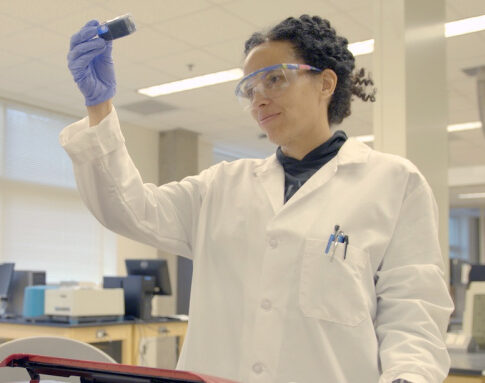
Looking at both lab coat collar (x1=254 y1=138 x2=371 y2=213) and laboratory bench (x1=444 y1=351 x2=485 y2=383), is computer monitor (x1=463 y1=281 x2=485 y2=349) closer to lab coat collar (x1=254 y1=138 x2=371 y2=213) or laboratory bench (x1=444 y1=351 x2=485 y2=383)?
laboratory bench (x1=444 y1=351 x2=485 y2=383)

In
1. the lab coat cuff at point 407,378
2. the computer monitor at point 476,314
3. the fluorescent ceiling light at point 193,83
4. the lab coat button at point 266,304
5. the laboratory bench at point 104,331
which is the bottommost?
the laboratory bench at point 104,331

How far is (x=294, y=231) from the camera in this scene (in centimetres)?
122

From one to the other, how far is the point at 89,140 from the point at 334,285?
55cm

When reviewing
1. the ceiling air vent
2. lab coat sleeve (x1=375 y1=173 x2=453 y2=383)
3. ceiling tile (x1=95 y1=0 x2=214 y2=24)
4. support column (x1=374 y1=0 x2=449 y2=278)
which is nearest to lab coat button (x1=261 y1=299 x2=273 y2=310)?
lab coat sleeve (x1=375 y1=173 x2=453 y2=383)

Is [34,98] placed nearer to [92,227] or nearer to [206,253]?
[92,227]

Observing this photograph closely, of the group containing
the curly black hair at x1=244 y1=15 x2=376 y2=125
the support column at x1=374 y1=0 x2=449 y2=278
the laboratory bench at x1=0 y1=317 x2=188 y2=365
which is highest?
the support column at x1=374 y1=0 x2=449 y2=278

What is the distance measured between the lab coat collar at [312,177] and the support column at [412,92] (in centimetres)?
145

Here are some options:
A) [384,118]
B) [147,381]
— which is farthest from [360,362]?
[384,118]

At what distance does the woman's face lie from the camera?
1.27 metres

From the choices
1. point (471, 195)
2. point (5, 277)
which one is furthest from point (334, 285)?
point (471, 195)

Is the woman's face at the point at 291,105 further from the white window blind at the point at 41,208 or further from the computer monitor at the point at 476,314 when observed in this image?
the white window blind at the point at 41,208

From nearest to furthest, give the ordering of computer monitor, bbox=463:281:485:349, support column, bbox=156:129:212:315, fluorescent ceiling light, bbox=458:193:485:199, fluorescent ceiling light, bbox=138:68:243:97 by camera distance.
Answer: computer monitor, bbox=463:281:485:349
fluorescent ceiling light, bbox=138:68:243:97
support column, bbox=156:129:212:315
fluorescent ceiling light, bbox=458:193:485:199

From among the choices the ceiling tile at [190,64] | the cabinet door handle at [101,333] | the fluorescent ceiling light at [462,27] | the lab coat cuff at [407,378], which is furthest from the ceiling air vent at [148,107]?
the lab coat cuff at [407,378]

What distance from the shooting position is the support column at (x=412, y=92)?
275cm
